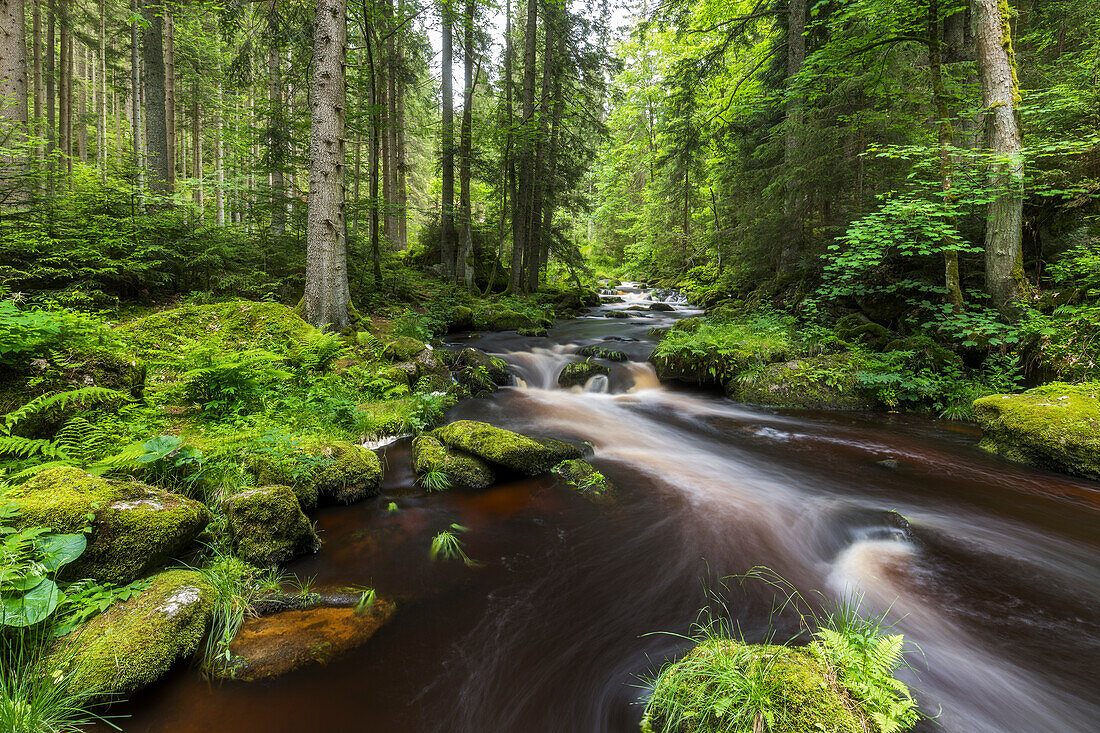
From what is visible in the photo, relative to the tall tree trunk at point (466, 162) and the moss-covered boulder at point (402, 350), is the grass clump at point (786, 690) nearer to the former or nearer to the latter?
the moss-covered boulder at point (402, 350)

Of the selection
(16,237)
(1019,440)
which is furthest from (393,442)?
(1019,440)

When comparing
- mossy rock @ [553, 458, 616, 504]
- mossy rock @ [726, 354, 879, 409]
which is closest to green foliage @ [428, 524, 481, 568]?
mossy rock @ [553, 458, 616, 504]

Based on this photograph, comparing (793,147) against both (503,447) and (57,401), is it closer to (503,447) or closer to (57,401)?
(503,447)

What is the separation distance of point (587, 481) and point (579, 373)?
4.61 meters

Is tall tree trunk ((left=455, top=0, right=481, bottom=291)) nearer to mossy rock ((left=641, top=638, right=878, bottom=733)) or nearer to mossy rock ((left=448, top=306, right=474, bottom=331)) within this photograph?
mossy rock ((left=448, top=306, right=474, bottom=331))

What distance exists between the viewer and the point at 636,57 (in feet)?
88.1

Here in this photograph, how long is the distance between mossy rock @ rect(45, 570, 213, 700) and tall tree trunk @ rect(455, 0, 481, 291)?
14.2m

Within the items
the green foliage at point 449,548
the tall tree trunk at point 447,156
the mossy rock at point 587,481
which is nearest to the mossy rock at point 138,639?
Result: the green foliage at point 449,548

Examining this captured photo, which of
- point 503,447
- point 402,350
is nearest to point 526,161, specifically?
point 402,350

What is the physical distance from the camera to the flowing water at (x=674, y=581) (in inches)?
94.0

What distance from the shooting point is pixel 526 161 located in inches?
596

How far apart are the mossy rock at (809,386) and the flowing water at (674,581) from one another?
1298 millimetres

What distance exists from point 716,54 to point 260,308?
47.1 feet

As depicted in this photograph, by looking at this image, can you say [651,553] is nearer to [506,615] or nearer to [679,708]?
[506,615]
